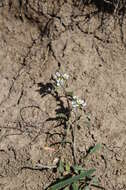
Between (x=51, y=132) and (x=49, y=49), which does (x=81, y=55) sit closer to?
Result: (x=49, y=49)

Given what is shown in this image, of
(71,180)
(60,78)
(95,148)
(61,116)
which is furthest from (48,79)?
→ (71,180)

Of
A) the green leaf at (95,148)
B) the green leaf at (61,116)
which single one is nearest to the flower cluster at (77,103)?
the green leaf at (61,116)

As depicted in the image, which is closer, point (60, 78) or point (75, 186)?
point (75, 186)

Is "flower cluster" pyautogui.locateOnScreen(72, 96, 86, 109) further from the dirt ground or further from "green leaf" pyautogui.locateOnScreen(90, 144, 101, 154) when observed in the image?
"green leaf" pyautogui.locateOnScreen(90, 144, 101, 154)

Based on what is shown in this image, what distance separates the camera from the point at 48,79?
120 inches

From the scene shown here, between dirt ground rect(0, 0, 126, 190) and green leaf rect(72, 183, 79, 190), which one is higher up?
dirt ground rect(0, 0, 126, 190)

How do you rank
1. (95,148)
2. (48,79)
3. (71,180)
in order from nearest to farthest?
(71,180), (95,148), (48,79)

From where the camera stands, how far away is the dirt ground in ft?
9.31

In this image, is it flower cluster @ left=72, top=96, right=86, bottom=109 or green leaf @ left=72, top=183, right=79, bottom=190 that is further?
flower cluster @ left=72, top=96, right=86, bottom=109

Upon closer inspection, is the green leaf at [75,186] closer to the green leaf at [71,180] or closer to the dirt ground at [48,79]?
the green leaf at [71,180]

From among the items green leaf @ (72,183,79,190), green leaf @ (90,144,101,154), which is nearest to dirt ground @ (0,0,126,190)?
green leaf @ (90,144,101,154)

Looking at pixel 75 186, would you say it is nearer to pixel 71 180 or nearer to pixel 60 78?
pixel 71 180

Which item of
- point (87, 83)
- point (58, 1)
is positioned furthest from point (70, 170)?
point (58, 1)

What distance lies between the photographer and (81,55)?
3029 millimetres
